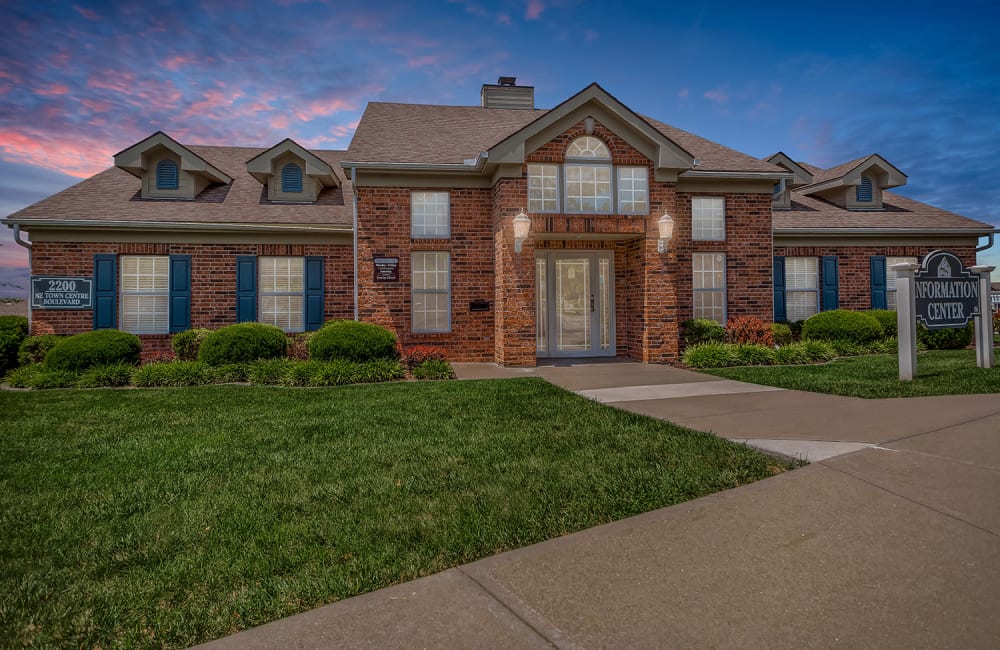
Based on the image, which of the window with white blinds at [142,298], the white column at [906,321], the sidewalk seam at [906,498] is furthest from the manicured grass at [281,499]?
the window with white blinds at [142,298]

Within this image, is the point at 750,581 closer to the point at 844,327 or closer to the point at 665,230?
the point at 665,230

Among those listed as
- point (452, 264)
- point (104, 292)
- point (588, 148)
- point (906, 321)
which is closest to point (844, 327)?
point (906, 321)

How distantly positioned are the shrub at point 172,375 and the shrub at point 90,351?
1.01 meters

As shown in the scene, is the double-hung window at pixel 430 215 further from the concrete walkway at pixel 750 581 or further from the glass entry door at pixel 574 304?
the concrete walkway at pixel 750 581

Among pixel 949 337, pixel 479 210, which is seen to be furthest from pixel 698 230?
pixel 949 337

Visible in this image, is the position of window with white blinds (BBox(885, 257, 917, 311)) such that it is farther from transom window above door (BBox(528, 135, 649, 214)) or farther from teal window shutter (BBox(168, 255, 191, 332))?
teal window shutter (BBox(168, 255, 191, 332))

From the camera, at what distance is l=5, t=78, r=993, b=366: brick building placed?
11.7m

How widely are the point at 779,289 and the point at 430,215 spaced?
32.1 feet

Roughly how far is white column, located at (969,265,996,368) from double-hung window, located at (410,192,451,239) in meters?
9.76

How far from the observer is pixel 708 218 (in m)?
13.5

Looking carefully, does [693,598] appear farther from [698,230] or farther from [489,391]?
[698,230]

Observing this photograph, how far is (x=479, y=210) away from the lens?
1258cm

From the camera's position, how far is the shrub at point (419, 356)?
11039 mm

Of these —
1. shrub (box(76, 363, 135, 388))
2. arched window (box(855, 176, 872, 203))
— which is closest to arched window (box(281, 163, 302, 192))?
shrub (box(76, 363, 135, 388))
